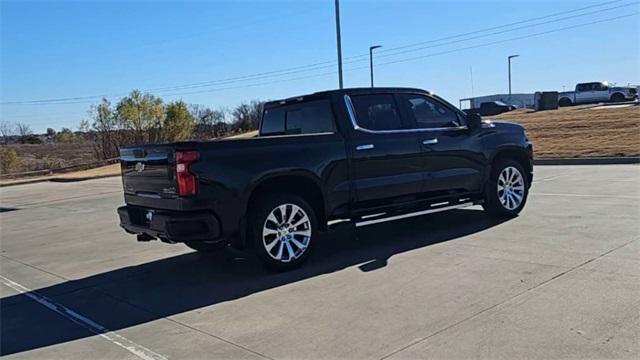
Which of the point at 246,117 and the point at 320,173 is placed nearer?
the point at 320,173

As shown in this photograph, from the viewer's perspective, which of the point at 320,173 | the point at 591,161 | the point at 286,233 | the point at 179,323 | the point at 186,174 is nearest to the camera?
the point at 179,323

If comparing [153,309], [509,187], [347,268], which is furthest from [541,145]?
[153,309]

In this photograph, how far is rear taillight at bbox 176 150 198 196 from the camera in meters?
5.72

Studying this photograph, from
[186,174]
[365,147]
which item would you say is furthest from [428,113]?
[186,174]

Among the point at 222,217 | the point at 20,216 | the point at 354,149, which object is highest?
the point at 354,149

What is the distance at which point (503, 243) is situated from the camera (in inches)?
273

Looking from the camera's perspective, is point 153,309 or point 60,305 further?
point 60,305

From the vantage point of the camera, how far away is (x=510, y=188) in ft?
28.4

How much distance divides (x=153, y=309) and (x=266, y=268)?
133 centimetres

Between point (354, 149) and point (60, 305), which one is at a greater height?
point (354, 149)

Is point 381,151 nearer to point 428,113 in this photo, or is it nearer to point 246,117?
point 428,113

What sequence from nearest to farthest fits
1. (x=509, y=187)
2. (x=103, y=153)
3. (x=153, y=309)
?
(x=153, y=309), (x=509, y=187), (x=103, y=153)

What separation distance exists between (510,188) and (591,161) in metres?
9.92

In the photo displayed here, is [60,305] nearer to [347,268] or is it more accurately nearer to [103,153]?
[347,268]
